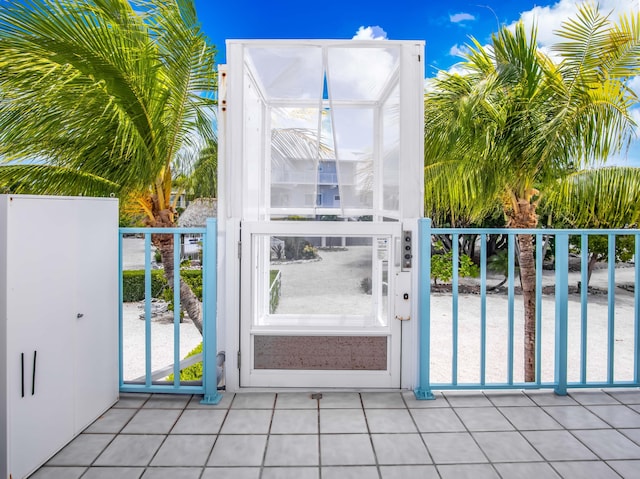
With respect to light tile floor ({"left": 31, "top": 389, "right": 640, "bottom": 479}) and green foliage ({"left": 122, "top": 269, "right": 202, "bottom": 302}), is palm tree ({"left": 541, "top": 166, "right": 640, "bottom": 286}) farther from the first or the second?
green foliage ({"left": 122, "top": 269, "right": 202, "bottom": 302})

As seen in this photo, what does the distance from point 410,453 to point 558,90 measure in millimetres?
4688

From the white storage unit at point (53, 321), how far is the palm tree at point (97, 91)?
1478mm

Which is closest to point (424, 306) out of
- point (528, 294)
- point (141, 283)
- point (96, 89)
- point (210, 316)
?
point (210, 316)

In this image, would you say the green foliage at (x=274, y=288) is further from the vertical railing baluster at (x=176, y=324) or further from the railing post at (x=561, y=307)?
the railing post at (x=561, y=307)

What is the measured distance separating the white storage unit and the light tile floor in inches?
6.1

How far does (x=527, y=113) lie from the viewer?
5.47 meters

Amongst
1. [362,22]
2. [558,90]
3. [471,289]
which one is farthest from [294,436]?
[362,22]

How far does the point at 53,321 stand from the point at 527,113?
17.8 ft

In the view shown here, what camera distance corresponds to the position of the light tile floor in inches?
83.3

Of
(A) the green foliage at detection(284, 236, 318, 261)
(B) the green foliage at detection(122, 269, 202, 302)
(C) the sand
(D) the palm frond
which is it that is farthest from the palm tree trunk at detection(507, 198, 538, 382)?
(B) the green foliage at detection(122, 269, 202, 302)

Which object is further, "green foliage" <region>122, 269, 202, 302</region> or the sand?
"green foliage" <region>122, 269, 202, 302</region>

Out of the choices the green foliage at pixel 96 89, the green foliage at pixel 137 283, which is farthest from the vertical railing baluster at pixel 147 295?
the green foliage at pixel 137 283

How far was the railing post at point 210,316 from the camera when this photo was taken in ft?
9.47

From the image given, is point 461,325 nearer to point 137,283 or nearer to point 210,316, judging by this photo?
point 137,283
